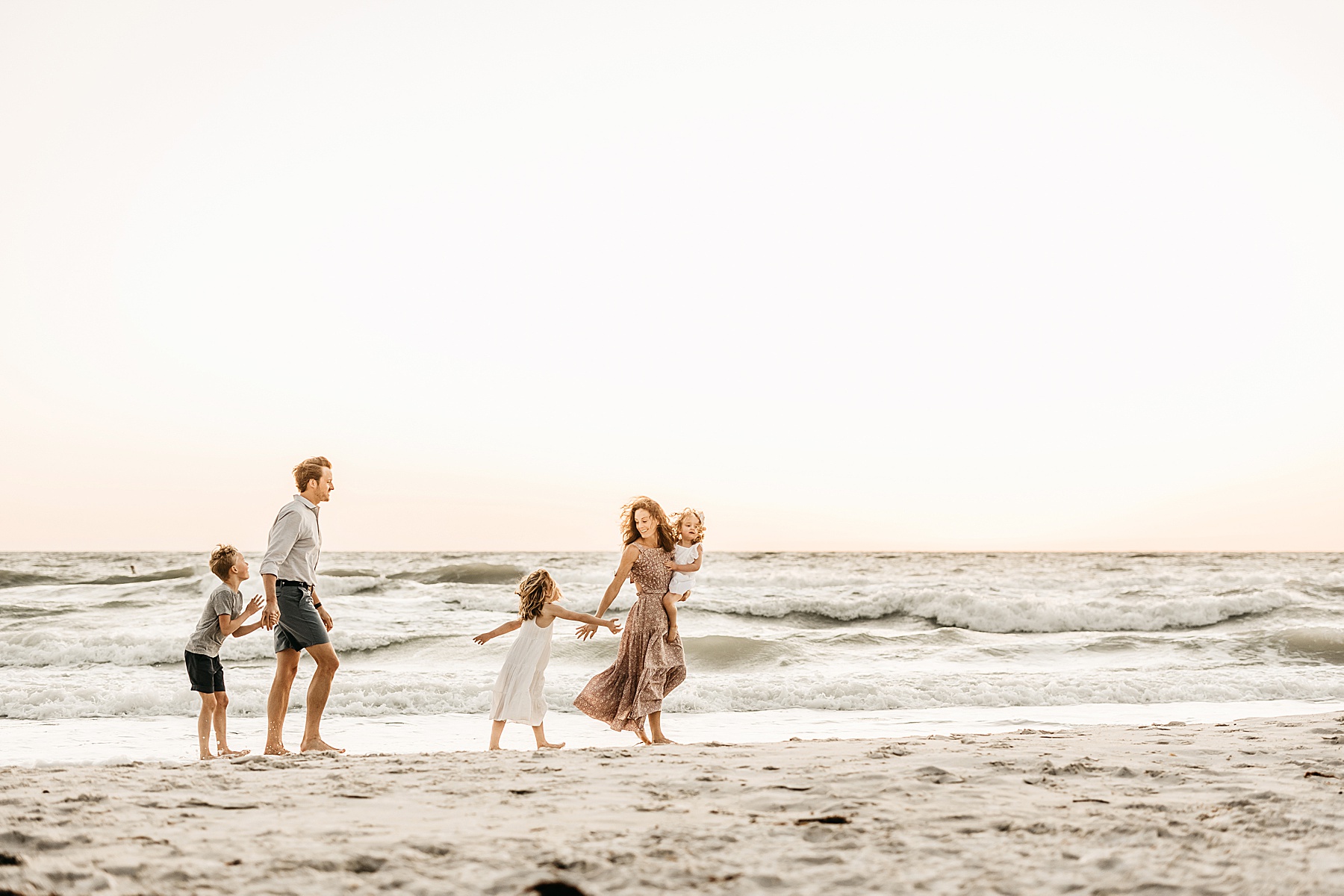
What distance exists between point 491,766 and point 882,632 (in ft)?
41.4

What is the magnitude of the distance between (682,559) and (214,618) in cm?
335

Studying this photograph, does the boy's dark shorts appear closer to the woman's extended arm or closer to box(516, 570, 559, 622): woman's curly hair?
box(516, 570, 559, 622): woman's curly hair

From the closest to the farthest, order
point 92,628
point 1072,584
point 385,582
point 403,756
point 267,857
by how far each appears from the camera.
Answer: point 267,857, point 403,756, point 92,628, point 385,582, point 1072,584

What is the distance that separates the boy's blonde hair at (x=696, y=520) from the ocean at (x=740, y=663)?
1998mm

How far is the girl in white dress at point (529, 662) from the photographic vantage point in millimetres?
6859

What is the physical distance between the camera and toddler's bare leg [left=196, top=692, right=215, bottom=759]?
6.37 meters

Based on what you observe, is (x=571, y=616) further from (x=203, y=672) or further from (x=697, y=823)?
(x=697, y=823)

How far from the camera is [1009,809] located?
414 cm

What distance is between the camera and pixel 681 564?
720 centimetres

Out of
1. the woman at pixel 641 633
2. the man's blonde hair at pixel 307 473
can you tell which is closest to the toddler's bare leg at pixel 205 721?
the man's blonde hair at pixel 307 473

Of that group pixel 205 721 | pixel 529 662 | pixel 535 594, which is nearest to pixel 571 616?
pixel 535 594

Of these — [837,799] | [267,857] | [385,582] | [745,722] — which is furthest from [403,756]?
[385,582]

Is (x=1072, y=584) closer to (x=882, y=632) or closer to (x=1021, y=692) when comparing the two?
(x=882, y=632)

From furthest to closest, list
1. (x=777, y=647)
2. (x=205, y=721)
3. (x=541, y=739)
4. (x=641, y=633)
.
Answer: (x=777, y=647) < (x=641, y=633) < (x=541, y=739) < (x=205, y=721)
